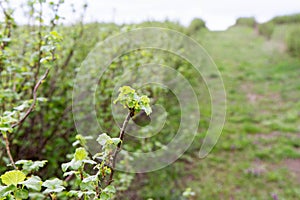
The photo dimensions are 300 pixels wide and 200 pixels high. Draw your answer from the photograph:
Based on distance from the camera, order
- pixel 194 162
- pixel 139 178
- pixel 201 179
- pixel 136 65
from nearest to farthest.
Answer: pixel 136 65
pixel 139 178
pixel 201 179
pixel 194 162

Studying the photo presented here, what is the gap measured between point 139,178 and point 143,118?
788mm

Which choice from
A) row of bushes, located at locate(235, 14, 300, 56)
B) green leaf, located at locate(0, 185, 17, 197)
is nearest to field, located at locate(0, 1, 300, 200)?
green leaf, located at locate(0, 185, 17, 197)

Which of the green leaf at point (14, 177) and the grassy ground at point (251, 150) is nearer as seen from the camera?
the green leaf at point (14, 177)

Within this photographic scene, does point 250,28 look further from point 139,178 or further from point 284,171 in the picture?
point 139,178

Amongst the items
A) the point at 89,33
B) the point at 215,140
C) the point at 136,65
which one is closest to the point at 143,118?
the point at 136,65

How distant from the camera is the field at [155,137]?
6.55ft

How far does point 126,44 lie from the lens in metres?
3.61

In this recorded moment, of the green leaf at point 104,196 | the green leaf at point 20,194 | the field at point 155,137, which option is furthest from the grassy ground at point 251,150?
the green leaf at point 20,194

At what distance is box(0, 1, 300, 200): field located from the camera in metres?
2.00

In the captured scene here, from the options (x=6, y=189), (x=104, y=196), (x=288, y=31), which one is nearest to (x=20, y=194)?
(x=6, y=189)

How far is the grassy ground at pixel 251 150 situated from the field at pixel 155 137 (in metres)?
0.01

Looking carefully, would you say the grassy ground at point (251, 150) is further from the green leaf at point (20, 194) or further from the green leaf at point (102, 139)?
the green leaf at point (20, 194)

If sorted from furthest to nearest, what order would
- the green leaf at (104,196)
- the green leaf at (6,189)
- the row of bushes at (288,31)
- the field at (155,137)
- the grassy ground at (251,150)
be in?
1. the row of bushes at (288,31)
2. the grassy ground at (251,150)
3. the field at (155,137)
4. the green leaf at (104,196)
5. the green leaf at (6,189)

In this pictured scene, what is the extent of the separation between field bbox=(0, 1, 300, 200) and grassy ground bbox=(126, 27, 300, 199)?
14mm
